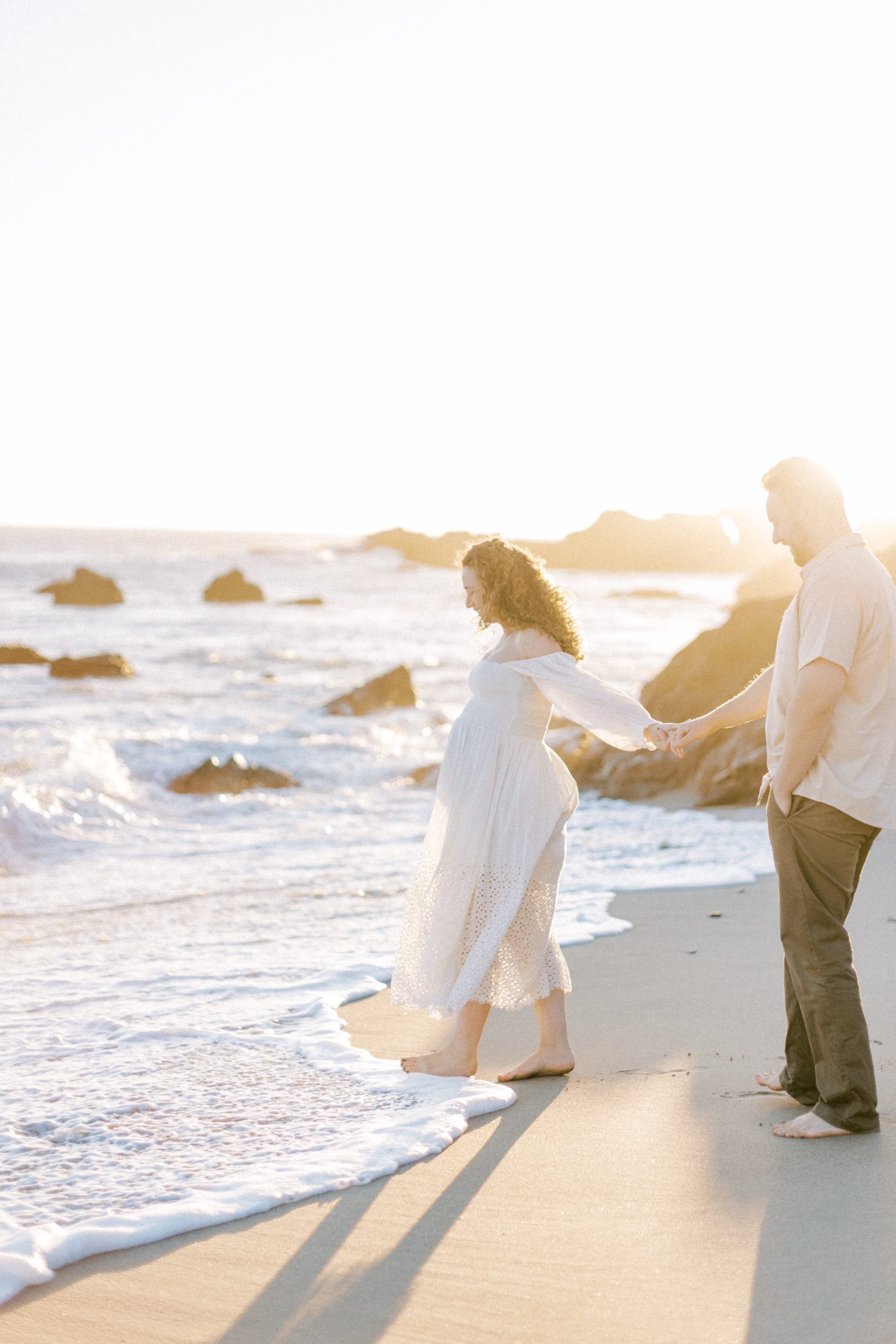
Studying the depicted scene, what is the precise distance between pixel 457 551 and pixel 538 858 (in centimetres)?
115

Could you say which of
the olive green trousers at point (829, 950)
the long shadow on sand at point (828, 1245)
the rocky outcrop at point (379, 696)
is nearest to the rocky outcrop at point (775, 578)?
the rocky outcrop at point (379, 696)

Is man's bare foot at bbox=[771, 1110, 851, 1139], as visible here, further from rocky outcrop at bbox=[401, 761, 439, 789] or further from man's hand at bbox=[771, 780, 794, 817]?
rocky outcrop at bbox=[401, 761, 439, 789]

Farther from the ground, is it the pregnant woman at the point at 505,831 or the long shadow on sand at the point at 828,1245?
the pregnant woman at the point at 505,831

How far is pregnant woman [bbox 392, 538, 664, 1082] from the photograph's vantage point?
4.18 m

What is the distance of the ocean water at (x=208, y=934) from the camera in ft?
11.3

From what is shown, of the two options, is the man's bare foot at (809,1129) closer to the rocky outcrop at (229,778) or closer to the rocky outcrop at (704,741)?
the rocky outcrop at (704,741)

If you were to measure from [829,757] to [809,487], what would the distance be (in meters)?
0.75

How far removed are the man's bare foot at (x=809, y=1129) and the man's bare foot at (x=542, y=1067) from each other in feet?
2.87

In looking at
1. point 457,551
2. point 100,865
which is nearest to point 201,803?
point 100,865

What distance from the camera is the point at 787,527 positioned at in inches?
135

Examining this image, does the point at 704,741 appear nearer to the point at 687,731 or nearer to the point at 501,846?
the point at 687,731

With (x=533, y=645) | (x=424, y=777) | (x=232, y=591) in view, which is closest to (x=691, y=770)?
(x=424, y=777)

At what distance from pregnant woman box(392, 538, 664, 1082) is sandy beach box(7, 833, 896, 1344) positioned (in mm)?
306

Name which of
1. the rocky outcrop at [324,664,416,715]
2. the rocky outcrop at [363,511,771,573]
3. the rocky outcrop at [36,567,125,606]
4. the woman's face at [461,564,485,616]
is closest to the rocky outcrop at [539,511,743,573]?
the rocky outcrop at [363,511,771,573]
